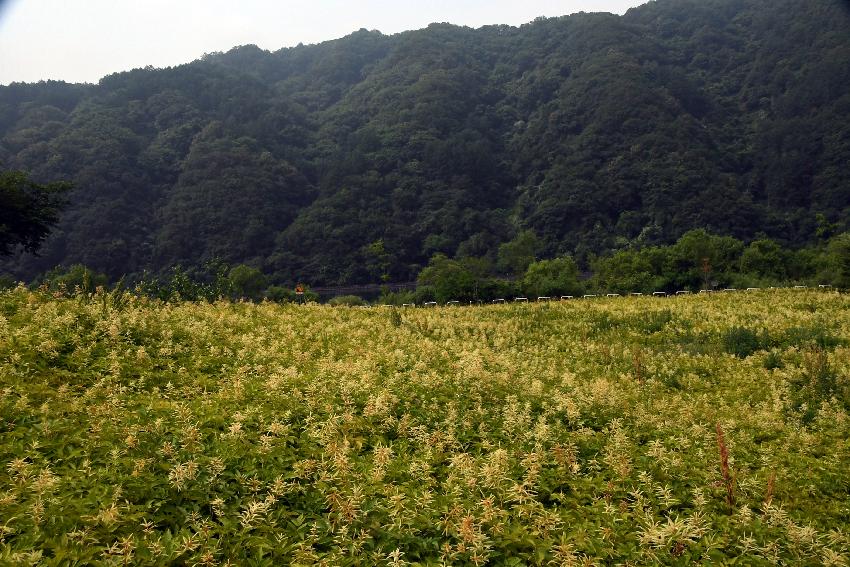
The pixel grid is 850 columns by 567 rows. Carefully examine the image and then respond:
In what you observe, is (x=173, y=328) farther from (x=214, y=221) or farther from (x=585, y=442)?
(x=214, y=221)

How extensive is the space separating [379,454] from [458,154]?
126959mm

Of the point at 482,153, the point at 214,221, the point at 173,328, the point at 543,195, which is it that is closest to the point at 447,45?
the point at 482,153

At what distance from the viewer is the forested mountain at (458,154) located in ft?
314

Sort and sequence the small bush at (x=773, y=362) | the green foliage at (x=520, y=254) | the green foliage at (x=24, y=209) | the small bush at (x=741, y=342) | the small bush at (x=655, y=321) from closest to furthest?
1. the small bush at (x=773, y=362)
2. the small bush at (x=741, y=342)
3. the small bush at (x=655, y=321)
4. the green foliage at (x=24, y=209)
5. the green foliage at (x=520, y=254)

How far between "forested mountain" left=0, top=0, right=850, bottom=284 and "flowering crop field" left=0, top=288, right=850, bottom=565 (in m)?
83.6

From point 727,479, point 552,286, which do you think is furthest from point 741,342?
point 552,286

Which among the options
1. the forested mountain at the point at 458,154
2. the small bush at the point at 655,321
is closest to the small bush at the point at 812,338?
the small bush at the point at 655,321

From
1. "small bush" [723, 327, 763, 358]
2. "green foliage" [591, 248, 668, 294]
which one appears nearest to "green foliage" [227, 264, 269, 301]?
"green foliage" [591, 248, 668, 294]

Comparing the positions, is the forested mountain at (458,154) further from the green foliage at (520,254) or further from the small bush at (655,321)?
the small bush at (655,321)

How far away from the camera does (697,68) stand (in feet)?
506

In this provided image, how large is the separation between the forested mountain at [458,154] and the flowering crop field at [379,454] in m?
83.6

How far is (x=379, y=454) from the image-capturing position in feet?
18.7

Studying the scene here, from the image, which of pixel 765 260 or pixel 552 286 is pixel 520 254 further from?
pixel 765 260

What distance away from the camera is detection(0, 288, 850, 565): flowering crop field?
4422mm
